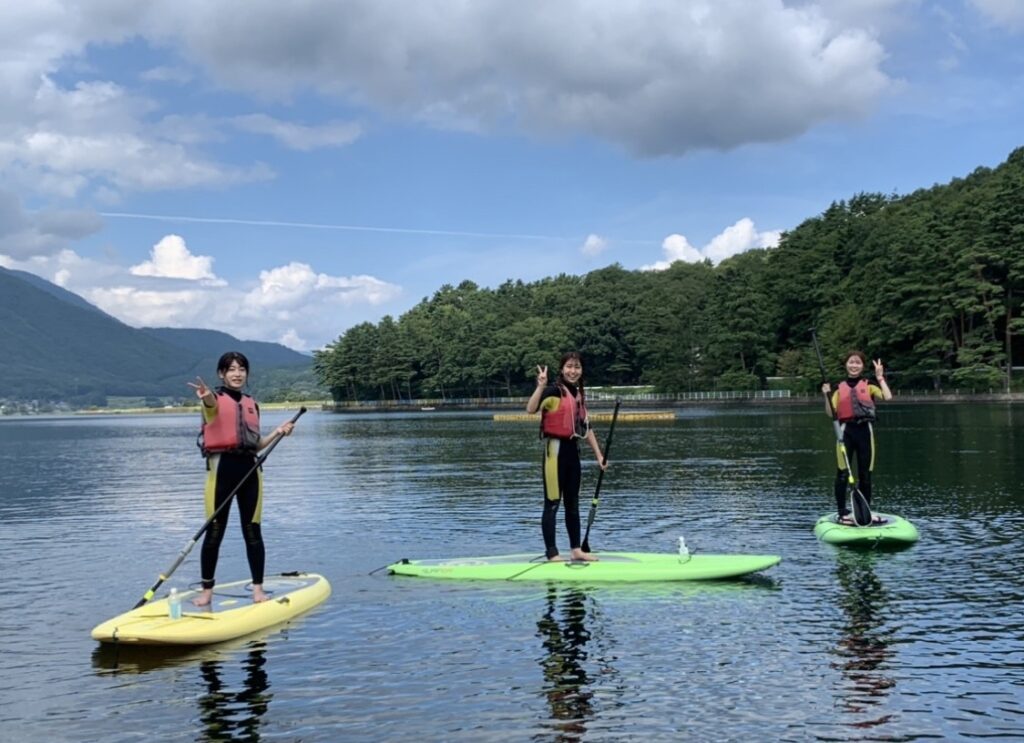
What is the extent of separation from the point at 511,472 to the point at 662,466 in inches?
224

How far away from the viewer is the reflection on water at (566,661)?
738 cm

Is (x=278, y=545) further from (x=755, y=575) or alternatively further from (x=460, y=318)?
(x=460, y=318)

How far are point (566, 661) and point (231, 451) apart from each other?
4.43 meters

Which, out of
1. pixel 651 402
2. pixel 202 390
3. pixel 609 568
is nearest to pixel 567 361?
pixel 609 568

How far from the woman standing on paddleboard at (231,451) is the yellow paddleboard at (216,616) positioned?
0.46m

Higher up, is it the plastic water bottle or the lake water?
the plastic water bottle

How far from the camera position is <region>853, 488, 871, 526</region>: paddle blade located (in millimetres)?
15062

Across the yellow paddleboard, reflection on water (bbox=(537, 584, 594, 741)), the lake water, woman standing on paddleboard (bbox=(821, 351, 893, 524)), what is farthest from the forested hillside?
the yellow paddleboard

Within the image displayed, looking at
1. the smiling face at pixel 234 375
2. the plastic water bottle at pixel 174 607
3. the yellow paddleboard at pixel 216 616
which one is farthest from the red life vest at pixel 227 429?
the yellow paddleboard at pixel 216 616

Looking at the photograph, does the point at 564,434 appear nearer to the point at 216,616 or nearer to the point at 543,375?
the point at 543,375

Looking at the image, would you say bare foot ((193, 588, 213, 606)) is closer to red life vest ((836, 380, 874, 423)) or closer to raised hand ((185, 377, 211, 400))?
raised hand ((185, 377, 211, 400))

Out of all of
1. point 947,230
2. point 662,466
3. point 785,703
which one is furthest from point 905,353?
point 785,703

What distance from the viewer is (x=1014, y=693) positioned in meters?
7.67

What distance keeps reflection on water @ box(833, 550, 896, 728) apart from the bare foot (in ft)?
22.9
